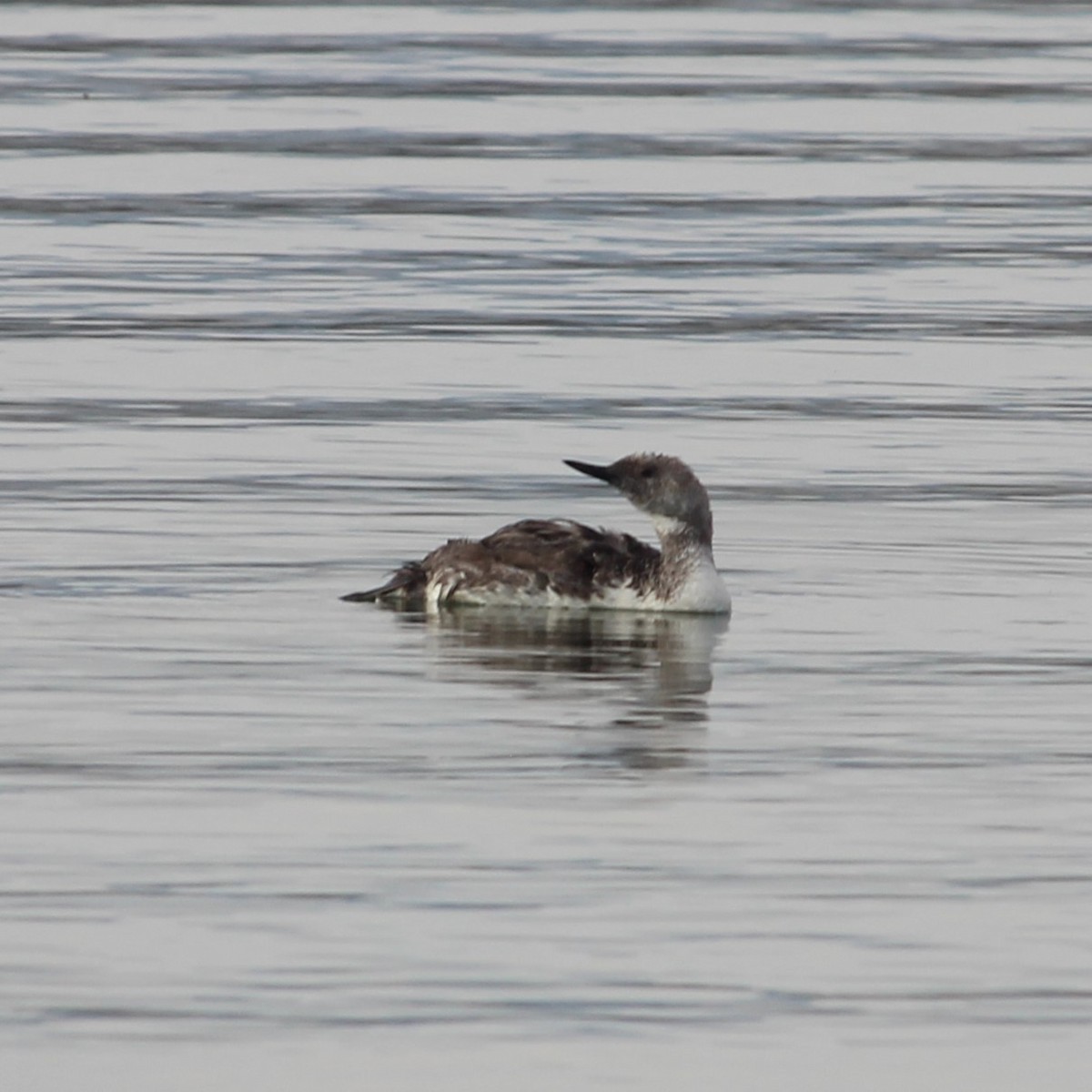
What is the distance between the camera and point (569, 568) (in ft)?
43.5

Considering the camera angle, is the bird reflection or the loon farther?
the loon

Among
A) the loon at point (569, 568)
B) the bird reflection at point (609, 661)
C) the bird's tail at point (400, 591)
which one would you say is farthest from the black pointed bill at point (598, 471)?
the bird's tail at point (400, 591)

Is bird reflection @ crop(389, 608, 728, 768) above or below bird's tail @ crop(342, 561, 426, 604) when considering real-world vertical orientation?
below

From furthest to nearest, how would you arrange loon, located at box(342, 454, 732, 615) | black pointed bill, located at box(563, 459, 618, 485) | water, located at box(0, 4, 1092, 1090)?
black pointed bill, located at box(563, 459, 618, 485) < loon, located at box(342, 454, 732, 615) < water, located at box(0, 4, 1092, 1090)

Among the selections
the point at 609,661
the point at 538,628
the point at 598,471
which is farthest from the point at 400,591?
the point at 609,661

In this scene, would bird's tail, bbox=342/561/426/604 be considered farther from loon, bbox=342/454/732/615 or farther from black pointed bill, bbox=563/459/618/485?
black pointed bill, bbox=563/459/618/485

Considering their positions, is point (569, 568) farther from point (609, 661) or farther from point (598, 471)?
point (609, 661)

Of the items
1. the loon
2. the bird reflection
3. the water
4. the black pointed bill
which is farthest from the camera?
the black pointed bill

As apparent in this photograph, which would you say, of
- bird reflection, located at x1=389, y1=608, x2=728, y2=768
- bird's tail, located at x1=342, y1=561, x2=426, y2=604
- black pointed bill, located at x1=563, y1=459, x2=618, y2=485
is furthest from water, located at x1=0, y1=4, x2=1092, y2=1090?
black pointed bill, located at x1=563, y1=459, x2=618, y2=485

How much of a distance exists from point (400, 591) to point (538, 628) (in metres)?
0.54

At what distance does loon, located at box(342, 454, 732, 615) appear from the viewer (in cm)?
1320

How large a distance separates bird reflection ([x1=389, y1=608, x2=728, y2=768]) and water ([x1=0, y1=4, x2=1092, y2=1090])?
0.03 m

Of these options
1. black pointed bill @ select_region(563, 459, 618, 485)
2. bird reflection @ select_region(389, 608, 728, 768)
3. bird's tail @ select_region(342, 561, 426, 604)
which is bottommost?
bird reflection @ select_region(389, 608, 728, 768)

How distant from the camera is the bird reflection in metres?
11.1
